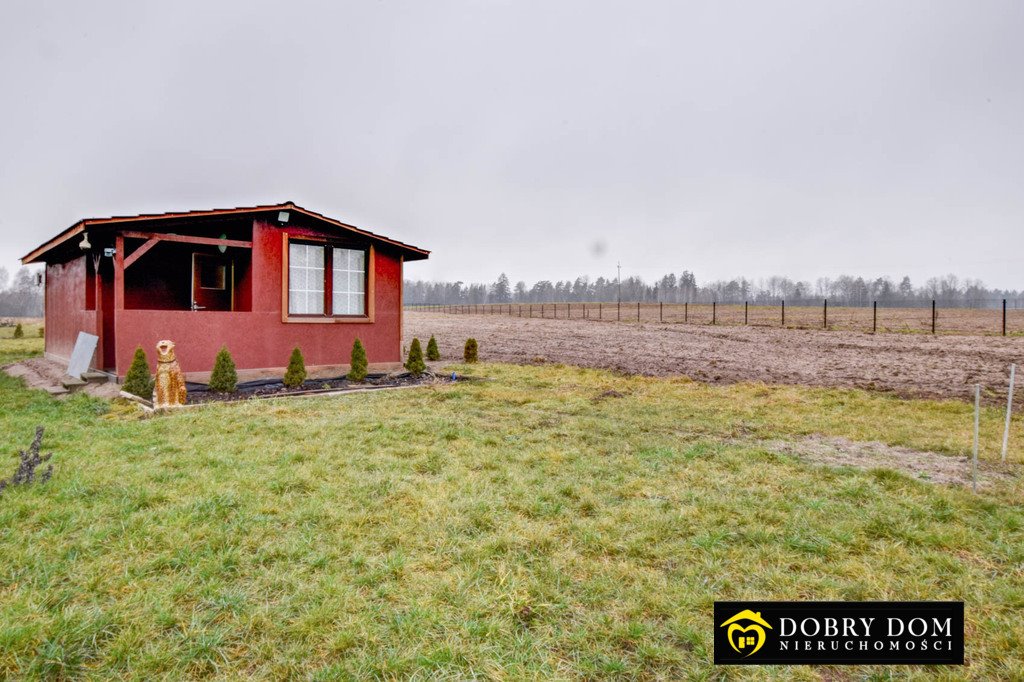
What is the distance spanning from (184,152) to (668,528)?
85.7 feet

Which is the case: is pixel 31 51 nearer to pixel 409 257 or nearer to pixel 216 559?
pixel 409 257

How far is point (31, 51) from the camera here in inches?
611

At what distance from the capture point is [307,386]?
9.97 meters

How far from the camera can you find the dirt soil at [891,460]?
15.6 ft

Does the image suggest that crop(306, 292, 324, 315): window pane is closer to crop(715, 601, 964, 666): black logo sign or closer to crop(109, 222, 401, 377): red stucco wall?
crop(109, 222, 401, 377): red stucco wall

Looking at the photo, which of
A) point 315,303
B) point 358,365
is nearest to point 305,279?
point 315,303

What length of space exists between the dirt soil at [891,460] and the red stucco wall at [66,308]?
13.3 meters

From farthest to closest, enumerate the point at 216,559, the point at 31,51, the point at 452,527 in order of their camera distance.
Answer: the point at 31,51 → the point at 452,527 → the point at 216,559

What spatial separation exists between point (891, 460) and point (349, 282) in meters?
10.5

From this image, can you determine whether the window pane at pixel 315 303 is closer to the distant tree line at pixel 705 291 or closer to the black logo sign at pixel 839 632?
the black logo sign at pixel 839 632

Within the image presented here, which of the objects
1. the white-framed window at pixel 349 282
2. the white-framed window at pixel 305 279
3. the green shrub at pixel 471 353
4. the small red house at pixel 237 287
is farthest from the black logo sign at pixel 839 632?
the green shrub at pixel 471 353

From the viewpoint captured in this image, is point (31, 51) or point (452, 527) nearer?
point (452, 527)

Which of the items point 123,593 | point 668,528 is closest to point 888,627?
point 668,528

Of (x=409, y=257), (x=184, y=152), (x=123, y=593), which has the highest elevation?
(x=184, y=152)
